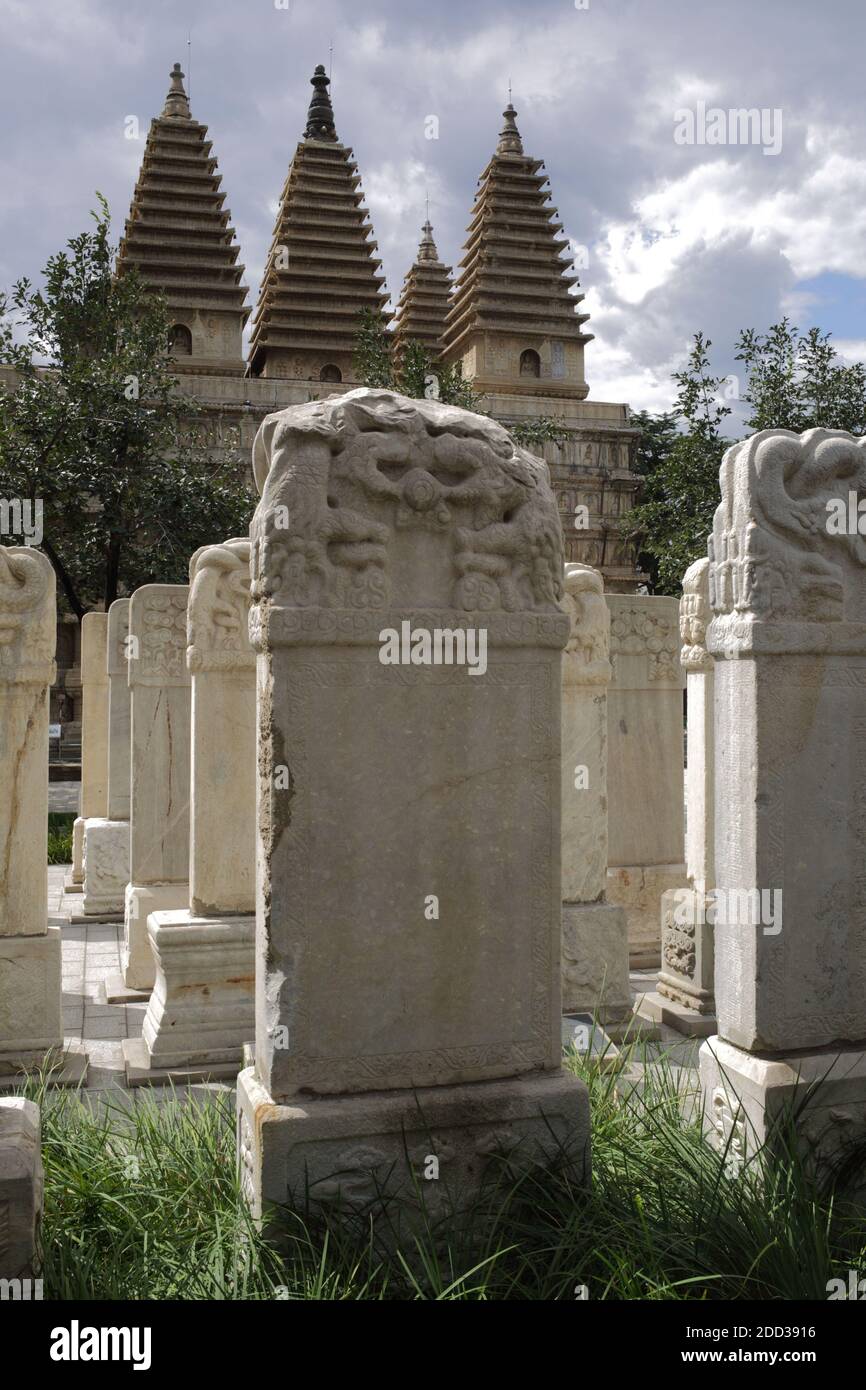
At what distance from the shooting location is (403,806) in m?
3.30

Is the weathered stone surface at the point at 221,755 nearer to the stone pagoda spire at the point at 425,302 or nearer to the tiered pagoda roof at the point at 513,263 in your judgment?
the tiered pagoda roof at the point at 513,263

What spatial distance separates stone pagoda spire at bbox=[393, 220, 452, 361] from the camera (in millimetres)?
38438

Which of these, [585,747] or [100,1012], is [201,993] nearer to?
[100,1012]

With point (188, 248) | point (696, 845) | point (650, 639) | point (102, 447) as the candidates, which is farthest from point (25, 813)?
point (188, 248)

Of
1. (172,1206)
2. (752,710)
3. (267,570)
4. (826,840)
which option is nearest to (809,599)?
(752,710)

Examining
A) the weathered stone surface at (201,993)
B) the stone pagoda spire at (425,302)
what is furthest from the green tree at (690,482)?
the stone pagoda spire at (425,302)

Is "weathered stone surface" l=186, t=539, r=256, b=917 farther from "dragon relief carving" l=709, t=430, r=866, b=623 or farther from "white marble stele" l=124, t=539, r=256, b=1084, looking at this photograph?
"dragon relief carving" l=709, t=430, r=866, b=623

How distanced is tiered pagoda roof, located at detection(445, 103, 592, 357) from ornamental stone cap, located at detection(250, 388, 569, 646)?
107 feet

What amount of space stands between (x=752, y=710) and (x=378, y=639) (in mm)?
1269

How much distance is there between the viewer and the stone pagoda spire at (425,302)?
3844 cm

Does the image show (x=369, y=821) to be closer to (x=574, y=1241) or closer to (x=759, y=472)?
(x=574, y=1241)

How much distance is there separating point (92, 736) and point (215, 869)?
232 inches

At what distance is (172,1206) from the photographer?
3328 millimetres

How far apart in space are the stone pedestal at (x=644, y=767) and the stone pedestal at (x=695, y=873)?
3.41 ft
